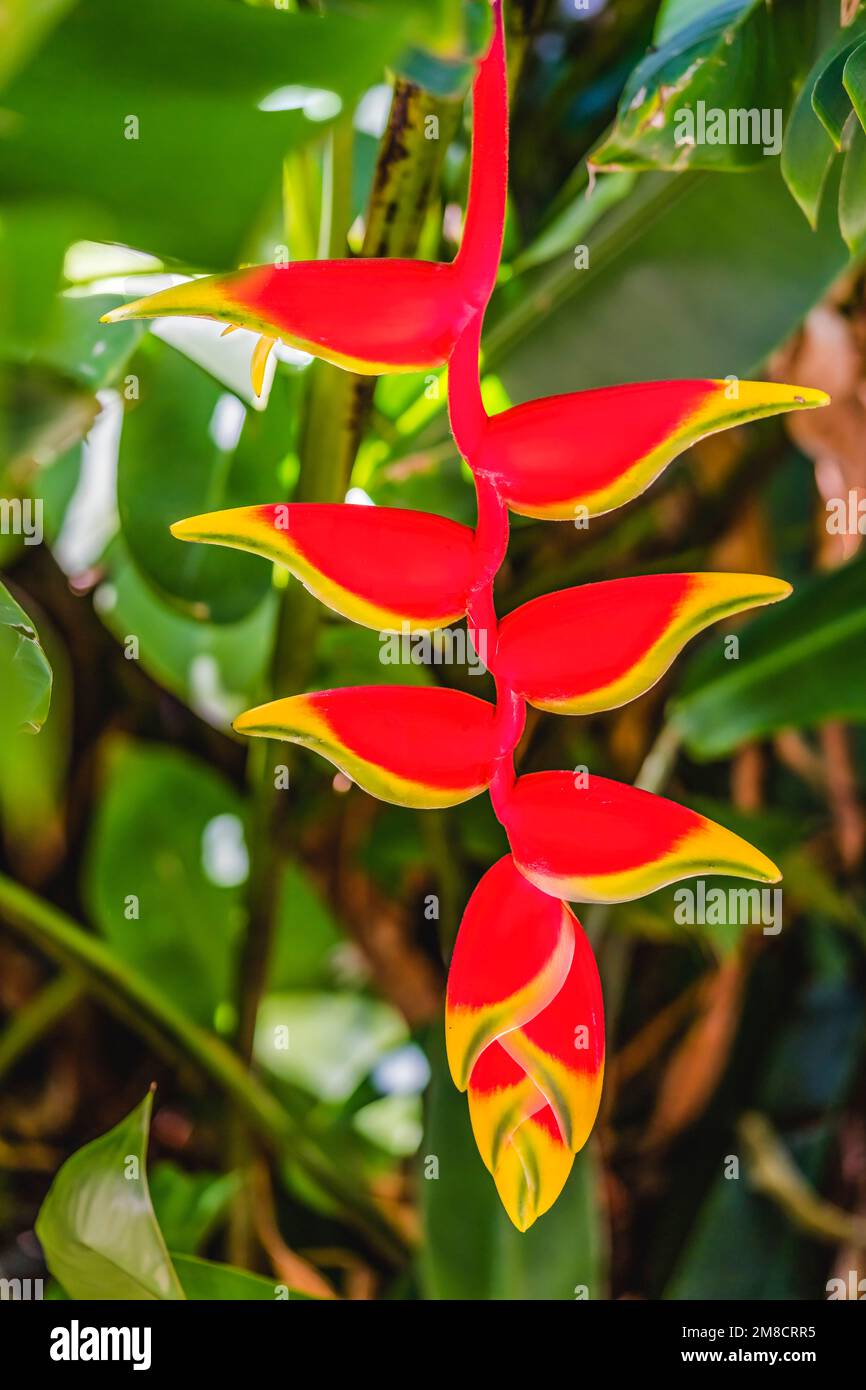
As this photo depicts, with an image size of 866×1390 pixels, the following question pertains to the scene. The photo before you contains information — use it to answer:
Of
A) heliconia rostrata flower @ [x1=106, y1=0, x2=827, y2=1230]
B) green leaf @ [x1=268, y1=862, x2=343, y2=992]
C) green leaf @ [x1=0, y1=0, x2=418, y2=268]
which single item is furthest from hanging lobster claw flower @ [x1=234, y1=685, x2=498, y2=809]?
green leaf @ [x1=268, y1=862, x2=343, y2=992]

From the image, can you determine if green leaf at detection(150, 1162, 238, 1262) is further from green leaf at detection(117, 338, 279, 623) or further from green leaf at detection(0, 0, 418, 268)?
green leaf at detection(0, 0, 418, 268)

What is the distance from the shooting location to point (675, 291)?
44cm

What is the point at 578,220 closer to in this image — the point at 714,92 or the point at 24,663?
the point at 714,92

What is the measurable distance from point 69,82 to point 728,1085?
25.8 inches

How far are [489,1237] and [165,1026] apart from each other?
0.54ft

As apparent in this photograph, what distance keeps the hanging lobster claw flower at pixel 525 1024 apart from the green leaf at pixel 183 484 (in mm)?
249

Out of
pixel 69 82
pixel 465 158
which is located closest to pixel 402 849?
pixel 465 158

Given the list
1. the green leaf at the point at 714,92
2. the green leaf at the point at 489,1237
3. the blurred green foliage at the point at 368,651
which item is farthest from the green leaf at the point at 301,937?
the green leaf at the point at 714,92

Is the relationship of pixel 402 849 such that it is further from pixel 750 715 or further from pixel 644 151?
pixel 644 151

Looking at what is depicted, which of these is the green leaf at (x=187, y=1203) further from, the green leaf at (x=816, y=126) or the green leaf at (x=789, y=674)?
the green leaf at (x=816, y=126)

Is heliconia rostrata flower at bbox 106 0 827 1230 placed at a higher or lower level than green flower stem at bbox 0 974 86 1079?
higher

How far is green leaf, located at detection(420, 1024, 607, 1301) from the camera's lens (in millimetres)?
463

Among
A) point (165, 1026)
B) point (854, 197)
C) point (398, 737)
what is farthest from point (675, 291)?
point (165, 1026)
